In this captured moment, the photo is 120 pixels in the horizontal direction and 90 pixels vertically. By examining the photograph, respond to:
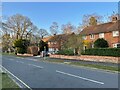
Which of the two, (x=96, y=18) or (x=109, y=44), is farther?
(x=96, y=18)

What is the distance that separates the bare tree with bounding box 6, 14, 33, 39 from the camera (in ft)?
287

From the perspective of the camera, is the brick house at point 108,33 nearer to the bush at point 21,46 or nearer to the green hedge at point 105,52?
the green hedge at point 105,52

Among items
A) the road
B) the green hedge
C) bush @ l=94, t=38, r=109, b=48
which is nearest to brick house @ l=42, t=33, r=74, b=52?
bush @ l=94, t=38, r=109, b=48

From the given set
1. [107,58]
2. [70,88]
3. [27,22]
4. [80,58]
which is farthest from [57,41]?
[70,88]

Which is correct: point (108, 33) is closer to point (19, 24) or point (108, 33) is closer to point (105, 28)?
point (105, 28)

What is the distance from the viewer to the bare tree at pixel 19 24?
87562mm

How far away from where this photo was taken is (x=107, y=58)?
34750mm

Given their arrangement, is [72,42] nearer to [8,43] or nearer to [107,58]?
[107,58]

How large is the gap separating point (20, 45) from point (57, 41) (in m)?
14.7

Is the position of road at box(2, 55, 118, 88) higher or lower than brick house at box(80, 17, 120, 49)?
lower

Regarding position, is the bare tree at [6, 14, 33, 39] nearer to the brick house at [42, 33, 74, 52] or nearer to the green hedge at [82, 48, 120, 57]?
the brick house at [42, 33, 74, 52]

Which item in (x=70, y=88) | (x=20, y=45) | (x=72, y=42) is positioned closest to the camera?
(x=70, y=88)

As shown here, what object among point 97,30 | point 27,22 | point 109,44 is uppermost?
point 27,22

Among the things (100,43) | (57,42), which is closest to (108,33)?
(100,43)
